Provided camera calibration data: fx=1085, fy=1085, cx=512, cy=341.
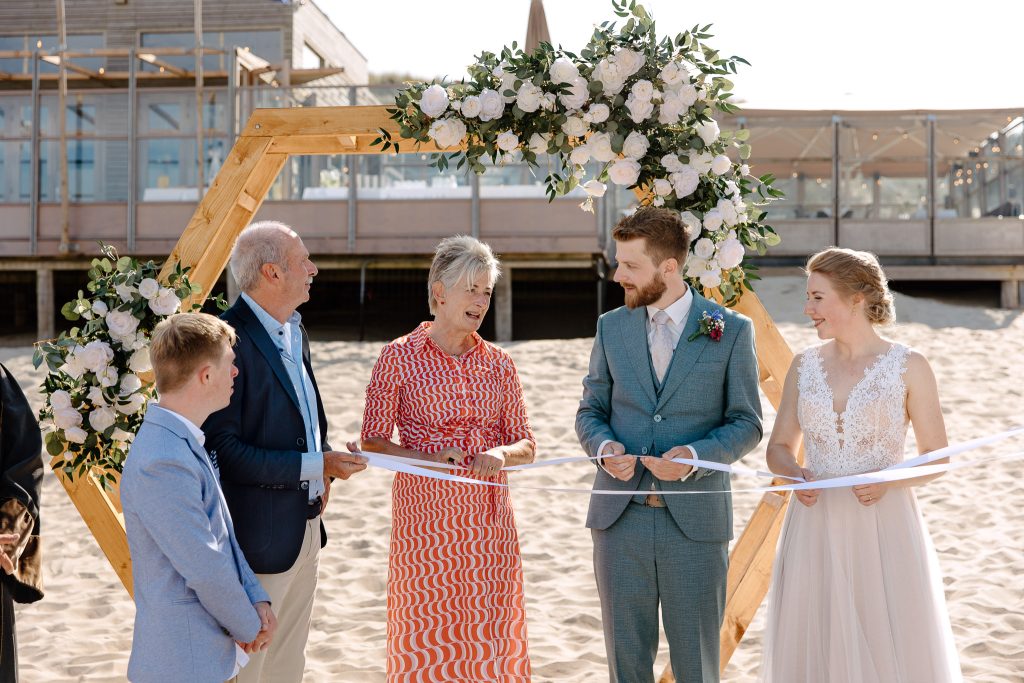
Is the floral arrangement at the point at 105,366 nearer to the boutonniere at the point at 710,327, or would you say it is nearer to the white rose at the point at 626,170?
the white rose at the point at 626,170

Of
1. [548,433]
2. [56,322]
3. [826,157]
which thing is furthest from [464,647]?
[826,157]

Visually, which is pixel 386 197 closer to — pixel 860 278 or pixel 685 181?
pixel 685 181

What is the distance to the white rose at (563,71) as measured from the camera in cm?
443

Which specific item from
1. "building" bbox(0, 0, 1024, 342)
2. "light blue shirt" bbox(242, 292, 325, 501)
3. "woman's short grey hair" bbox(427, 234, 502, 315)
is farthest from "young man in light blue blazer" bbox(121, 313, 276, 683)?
"building" bbox(0, 0, 1024, 342)

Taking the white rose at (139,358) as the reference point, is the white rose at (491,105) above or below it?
above

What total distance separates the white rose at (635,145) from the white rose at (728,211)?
0.39 m

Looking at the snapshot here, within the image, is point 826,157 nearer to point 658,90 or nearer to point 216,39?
point 216,39

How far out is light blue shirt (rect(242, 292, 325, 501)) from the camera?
3729 millimetres

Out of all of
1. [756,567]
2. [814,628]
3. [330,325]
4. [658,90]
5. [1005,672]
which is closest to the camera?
[814,628]

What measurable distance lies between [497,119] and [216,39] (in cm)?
1713

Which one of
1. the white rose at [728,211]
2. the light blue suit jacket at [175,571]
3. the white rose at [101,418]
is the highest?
the white rose at [728,211]

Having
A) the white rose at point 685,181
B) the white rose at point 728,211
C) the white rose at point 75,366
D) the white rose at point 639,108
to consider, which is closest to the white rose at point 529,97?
the white rose at point 639,108

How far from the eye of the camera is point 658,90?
4430mm

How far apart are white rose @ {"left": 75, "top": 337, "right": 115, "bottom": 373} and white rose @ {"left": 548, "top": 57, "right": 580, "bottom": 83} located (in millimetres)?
2103
